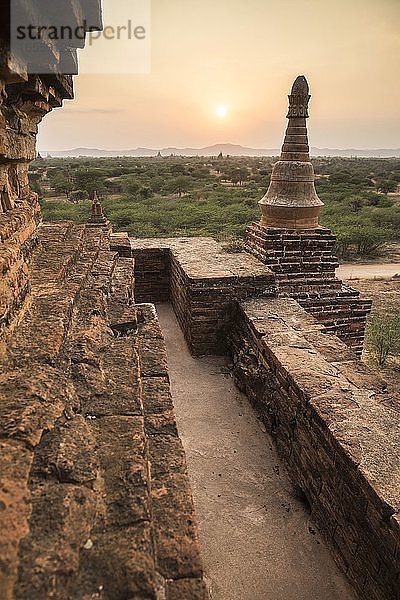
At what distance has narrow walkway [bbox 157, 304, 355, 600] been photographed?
2.52m

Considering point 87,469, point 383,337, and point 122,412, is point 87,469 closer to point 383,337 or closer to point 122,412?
point 122,412

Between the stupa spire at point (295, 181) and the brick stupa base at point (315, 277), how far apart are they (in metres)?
0.20

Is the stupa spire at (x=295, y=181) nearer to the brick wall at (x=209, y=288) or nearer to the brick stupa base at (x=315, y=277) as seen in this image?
the brick stupa base at (x=315, y=277)

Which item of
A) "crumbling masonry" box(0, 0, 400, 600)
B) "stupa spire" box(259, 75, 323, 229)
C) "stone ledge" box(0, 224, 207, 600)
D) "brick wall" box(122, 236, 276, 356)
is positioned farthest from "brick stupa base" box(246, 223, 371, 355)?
"stone ledge" box(0, 224, 207, 600)

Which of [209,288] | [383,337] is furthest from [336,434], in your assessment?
[383,337]

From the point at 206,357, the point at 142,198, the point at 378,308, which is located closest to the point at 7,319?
the point at 206,357

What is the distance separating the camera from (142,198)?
2931 centimetres

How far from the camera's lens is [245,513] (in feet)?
9.76

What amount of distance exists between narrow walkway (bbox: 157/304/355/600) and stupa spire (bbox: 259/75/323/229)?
2865 millimetres

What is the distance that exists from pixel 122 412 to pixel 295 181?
511 cm

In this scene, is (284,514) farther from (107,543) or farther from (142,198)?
(142,198)

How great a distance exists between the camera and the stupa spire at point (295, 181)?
6125mm

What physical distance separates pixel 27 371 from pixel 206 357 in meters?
3.44

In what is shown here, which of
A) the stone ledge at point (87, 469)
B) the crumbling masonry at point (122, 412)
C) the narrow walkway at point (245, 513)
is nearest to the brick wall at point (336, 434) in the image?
the crumbling masonry at point (122, 412)
